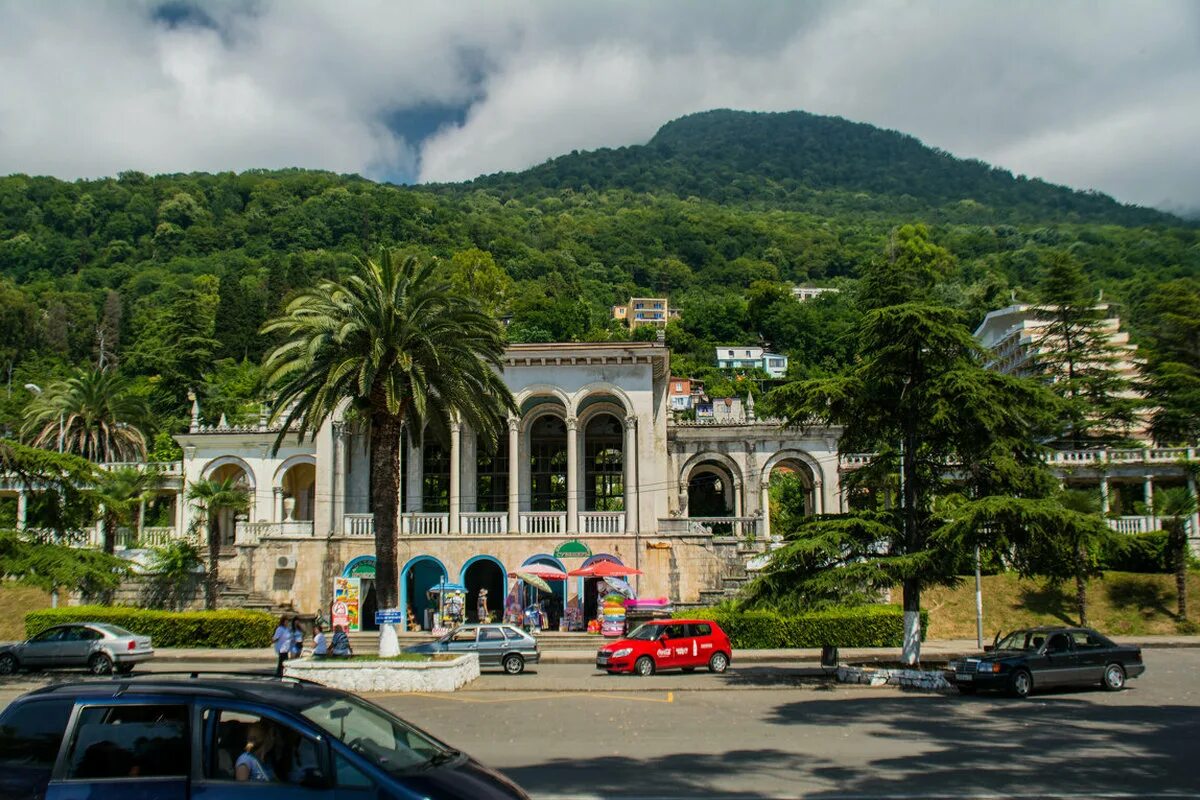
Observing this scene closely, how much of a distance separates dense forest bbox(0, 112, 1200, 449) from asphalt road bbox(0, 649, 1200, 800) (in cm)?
3264

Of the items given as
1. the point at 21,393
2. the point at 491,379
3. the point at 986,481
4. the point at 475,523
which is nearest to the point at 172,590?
the point at 475,523

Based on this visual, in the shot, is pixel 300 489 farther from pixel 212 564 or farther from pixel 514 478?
pixel 514 478

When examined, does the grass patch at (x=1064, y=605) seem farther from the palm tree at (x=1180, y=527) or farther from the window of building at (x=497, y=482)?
the window of building at (x=497, y=482)

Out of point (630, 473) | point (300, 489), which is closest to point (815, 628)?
point (630, 473)

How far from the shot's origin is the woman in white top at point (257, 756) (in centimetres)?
690

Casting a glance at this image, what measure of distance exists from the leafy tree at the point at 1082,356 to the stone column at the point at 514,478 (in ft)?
91.6

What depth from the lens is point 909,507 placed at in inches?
913

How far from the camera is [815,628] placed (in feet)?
101

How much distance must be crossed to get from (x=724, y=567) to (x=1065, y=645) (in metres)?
16.6

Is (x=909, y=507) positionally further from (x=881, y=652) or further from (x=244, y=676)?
(x=244, y=676)

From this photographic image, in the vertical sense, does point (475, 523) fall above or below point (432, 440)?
below

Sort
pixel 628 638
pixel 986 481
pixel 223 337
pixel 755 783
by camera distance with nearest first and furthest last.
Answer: pixel 755 783 → pixel 986 481 → pixel 628 638 → pixel 223 337

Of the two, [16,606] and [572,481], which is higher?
[572,481]

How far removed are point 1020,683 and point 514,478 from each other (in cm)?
2222
